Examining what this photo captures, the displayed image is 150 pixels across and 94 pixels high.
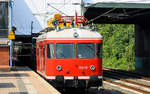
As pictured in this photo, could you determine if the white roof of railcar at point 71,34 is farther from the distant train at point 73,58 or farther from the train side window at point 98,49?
the train side window at point 98,49

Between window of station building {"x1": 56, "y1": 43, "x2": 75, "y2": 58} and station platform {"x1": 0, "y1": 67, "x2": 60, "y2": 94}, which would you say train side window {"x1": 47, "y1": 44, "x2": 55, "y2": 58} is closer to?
window of station building {"x1": 56, "y1": 43, "x2": 75, "y2": 58}

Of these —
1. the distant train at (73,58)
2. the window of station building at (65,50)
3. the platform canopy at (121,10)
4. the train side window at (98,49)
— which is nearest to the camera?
the distant train at (73,58)

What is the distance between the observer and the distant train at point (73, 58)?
1348cm

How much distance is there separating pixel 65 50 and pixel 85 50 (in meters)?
0.87

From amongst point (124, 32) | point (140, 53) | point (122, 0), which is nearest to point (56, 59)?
point (122, 0)

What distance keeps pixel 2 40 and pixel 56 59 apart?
12.1 metres

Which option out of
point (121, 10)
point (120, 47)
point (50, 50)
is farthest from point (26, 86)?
point (120, 47)

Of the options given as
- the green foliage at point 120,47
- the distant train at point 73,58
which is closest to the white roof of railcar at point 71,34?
the distant train at point 73,58

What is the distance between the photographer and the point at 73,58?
45.0 feet

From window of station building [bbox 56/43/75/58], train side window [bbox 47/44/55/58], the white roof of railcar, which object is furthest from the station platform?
the white roof of railcar

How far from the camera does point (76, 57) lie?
13750 mm

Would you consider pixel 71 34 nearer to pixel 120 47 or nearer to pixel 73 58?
pixel 73 58

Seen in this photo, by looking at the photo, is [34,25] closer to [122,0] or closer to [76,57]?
[122,0]

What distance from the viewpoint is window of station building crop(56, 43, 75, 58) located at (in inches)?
541
